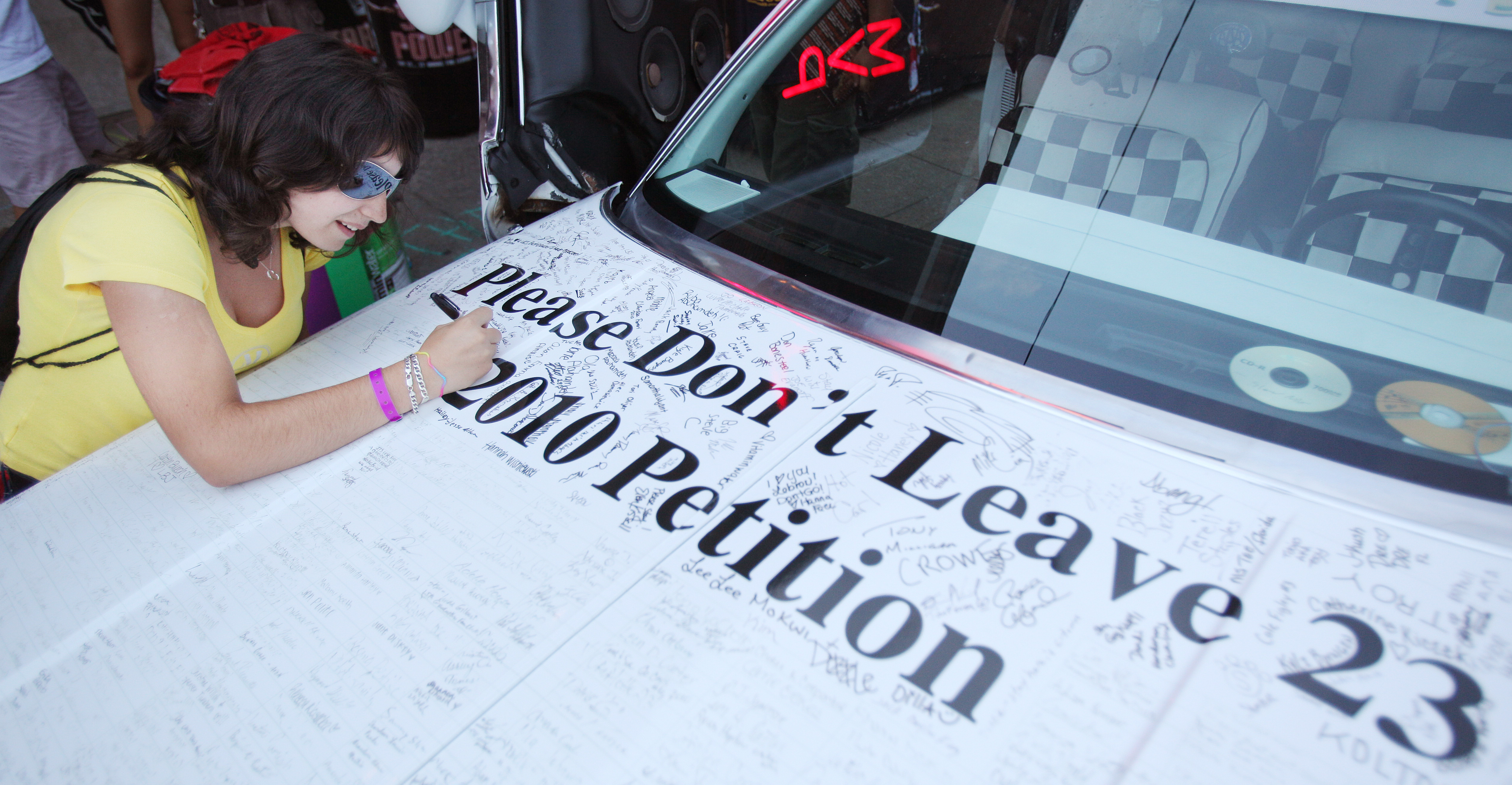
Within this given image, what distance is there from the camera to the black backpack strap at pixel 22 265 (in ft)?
4.28

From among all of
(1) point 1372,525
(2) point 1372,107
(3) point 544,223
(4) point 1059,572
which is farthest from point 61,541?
(2) point 1372,107

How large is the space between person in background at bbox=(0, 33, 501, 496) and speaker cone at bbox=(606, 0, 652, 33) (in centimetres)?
94

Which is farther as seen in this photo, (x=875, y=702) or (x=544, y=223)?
(x=544, y=223)

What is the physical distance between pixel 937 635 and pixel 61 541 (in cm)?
117

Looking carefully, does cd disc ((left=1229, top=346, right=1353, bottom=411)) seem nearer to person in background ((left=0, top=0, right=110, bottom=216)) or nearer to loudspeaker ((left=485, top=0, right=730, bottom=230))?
loudspeaker ((left=485, top=0, right=730, bottom=230))

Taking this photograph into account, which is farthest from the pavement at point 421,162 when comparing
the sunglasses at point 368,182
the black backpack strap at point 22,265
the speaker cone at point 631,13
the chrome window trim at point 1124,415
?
the chrome window trim at point 1124,415

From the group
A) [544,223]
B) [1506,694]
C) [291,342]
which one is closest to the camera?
[1506,694]

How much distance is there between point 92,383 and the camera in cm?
138

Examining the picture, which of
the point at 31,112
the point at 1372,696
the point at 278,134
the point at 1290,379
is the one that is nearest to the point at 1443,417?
the point at 1290,379

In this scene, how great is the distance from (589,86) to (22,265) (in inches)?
50.0

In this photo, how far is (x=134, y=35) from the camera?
3303 mm

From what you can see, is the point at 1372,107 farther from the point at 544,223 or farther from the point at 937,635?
the point at 544,223

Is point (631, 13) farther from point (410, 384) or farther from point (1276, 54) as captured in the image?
point (1276, 54)
